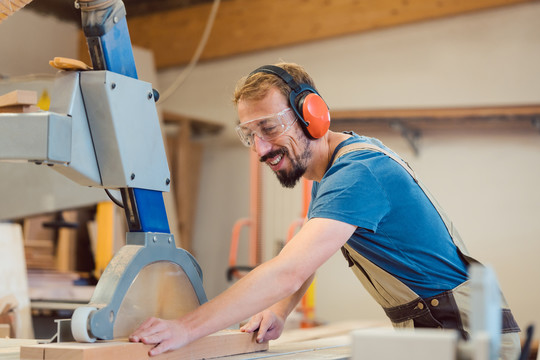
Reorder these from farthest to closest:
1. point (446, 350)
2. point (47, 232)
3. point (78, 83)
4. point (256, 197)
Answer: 1. point (256, 197)
2. point (47, 232)
3. point (78, 83)
4. point (446, 350)

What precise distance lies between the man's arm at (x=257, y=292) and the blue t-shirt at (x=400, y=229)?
105 mm

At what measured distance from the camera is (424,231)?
1.82 meters

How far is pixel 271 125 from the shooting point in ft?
6.43

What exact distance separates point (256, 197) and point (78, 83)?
13.7 ft

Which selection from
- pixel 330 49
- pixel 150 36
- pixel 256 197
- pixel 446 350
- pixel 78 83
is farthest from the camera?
pixel 150 36

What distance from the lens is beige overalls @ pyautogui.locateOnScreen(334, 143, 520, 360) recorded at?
5.91ft

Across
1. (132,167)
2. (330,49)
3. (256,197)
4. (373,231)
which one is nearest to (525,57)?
(330,49)

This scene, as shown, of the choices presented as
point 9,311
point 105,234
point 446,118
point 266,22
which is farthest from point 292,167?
point 266,22

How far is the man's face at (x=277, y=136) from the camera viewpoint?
194 cm

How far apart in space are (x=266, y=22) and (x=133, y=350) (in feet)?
19.1

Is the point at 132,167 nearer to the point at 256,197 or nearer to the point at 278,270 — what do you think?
the point at 278,270

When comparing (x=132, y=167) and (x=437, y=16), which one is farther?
(x=437, y=16)

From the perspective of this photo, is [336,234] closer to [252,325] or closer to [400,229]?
[400,229]

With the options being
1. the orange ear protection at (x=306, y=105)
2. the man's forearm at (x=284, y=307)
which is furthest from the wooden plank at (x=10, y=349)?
the orange ear protection at (x=306, y=105)
